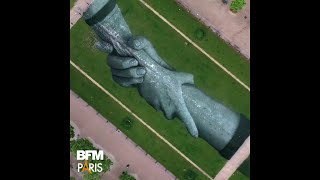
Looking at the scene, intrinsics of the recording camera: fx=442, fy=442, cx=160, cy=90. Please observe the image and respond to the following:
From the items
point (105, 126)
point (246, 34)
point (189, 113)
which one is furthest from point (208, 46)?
point (105, 126)

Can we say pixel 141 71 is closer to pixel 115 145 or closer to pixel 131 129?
pixel 131 129

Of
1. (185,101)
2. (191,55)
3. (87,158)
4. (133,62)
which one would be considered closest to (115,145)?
(87,158)

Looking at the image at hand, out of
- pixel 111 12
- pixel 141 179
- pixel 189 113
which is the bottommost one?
pixel 141 179

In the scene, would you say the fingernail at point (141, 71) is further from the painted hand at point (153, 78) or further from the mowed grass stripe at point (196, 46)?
the mowed grass stripe at point (196, 46)

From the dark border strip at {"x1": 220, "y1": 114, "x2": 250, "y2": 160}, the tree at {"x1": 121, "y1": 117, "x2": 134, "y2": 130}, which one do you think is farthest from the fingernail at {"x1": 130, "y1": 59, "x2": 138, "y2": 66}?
the dark border strip at {"x1": 220, "y1": 114, "x2": 250, "y2": 160}

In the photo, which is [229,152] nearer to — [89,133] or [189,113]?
[189,113]

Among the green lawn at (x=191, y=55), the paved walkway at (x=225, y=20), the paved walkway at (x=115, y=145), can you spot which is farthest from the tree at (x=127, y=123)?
the paved walkway at (x=225, y=20)
